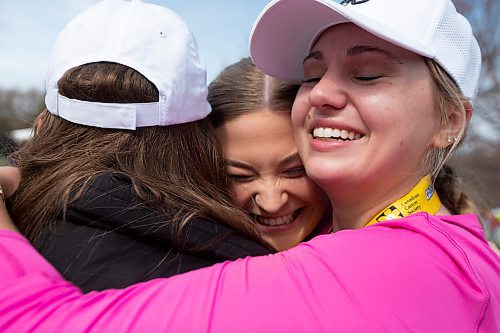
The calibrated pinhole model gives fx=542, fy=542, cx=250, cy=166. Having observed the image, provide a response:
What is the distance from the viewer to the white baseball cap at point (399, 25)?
1.88 meters

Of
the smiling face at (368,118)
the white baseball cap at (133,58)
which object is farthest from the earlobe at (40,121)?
the smiling face at (368,118)

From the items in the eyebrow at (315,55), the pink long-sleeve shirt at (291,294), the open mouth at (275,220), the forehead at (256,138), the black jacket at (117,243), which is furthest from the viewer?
the open mouth at (275,220)

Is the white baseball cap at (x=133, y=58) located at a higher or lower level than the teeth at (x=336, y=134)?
higher

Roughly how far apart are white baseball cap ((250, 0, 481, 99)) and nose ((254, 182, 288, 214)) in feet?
2.26

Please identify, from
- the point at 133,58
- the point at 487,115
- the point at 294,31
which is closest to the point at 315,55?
the point at 294,31

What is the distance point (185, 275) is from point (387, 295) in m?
0.53

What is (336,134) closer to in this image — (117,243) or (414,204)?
(414,204)

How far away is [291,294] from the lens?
1.38 m

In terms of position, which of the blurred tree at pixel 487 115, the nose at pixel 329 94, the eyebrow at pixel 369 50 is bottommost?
the blurred tree at pixel 487 115

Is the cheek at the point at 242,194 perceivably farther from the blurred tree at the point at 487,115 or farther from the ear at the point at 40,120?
the blurred tree at the point at 487,115

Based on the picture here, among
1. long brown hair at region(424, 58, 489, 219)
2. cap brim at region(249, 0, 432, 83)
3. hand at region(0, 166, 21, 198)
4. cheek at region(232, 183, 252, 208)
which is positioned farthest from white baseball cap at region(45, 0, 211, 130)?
long brown hair at region(424, 58, 489, 219)

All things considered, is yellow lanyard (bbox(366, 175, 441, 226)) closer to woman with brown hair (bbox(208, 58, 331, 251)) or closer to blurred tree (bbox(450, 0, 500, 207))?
woman with brown hair (bbox(208, 58, 331, 251))

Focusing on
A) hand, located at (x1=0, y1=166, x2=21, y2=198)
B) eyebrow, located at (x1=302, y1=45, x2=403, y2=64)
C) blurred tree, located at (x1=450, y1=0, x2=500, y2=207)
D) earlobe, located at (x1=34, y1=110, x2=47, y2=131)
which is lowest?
blurred tree, located at (x1=450, y1=0, x2=500, y2=207)

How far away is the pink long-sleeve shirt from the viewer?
134cm
